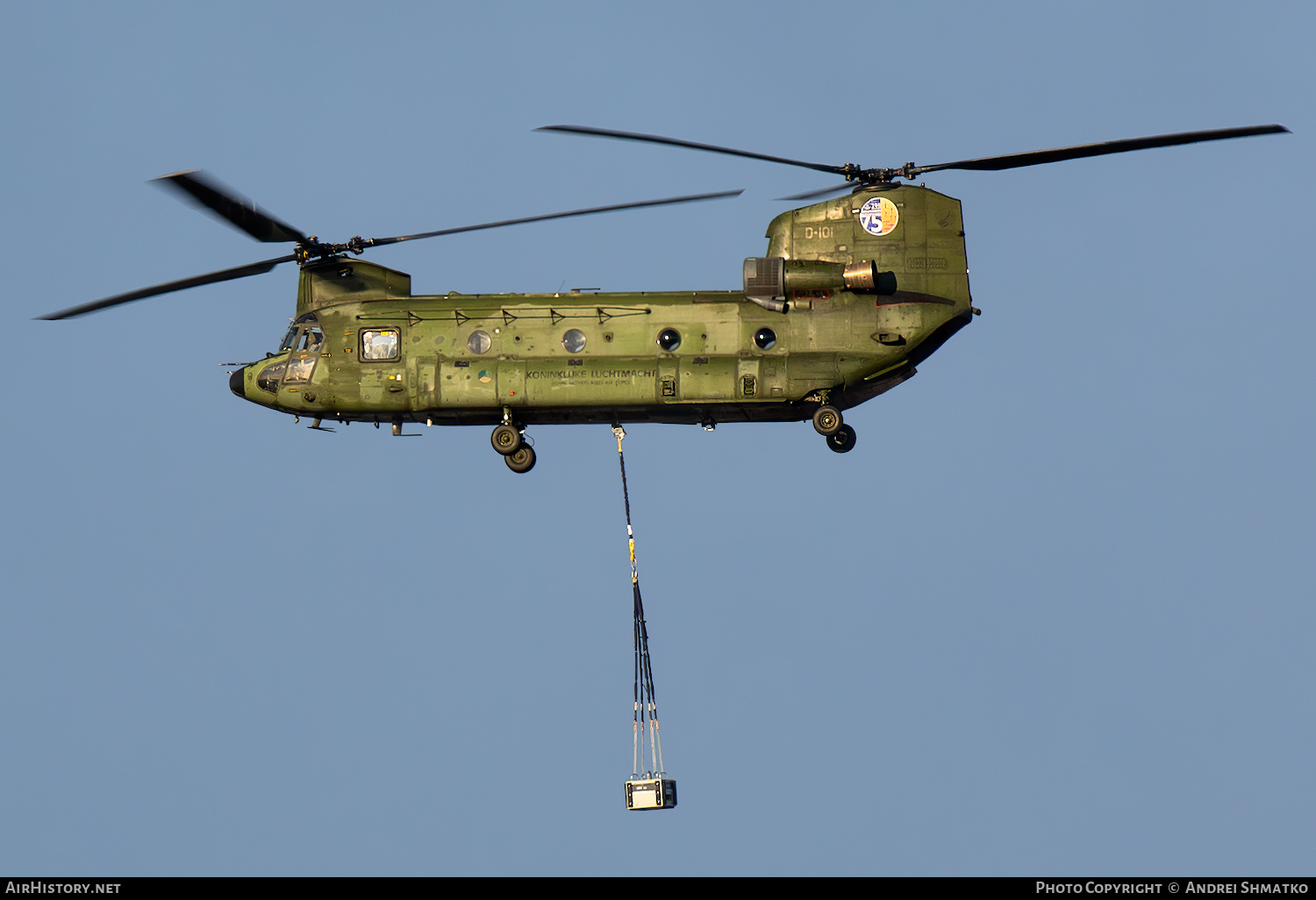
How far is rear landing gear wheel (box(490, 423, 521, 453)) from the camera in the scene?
36.8 m

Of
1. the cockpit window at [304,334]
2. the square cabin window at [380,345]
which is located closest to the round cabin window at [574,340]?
the square cabin window at [380,345]

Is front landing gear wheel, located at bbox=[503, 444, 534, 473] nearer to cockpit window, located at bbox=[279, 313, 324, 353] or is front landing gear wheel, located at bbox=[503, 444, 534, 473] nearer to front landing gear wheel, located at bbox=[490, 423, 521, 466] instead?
front landing gear wheel, located at bbox=[490, 423, 521, 466]

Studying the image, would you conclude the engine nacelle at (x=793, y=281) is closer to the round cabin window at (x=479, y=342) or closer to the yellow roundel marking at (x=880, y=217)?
the yellow roundel marking at (x=880, y=217)

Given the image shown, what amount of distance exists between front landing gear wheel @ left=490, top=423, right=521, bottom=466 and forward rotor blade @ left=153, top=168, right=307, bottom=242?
700 centimetres

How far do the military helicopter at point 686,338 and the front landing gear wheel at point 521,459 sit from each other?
0.05 m

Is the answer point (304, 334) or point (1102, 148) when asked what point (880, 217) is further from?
point (304, 334)

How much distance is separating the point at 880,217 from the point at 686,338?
5493 millimetres

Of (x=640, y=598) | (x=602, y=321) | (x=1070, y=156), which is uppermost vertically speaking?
(x=1070, y=156)

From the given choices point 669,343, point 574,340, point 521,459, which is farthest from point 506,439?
point 669,343
